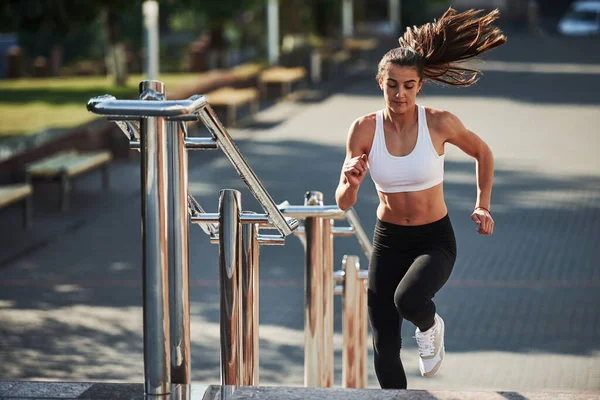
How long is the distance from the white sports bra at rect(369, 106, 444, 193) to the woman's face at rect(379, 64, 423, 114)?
0.28 feet

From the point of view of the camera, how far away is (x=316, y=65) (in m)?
30.6

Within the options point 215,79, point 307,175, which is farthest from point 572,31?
point 307,175

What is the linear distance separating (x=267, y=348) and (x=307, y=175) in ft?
26.2

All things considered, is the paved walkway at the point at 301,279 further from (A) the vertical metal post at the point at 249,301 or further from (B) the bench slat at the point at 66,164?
(A) the vertical metal post at the point at 249,301

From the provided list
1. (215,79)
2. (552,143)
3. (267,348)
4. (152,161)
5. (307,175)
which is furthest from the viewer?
(215,79)

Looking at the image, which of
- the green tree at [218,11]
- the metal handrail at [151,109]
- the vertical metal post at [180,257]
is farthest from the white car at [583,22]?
the metal handrail at [151,109]

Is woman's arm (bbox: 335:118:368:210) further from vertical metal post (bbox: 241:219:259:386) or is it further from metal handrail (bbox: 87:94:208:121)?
metal handrail (bbox: 87:94:208:121)

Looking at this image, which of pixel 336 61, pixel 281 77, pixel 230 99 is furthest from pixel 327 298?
pixel 336 61

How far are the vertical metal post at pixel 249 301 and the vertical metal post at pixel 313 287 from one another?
71 cm

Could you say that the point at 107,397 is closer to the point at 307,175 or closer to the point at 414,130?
the point at 414,130

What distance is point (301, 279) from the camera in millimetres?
10500

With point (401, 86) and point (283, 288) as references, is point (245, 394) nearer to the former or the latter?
point (401, 86)

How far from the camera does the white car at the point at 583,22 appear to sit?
171ft

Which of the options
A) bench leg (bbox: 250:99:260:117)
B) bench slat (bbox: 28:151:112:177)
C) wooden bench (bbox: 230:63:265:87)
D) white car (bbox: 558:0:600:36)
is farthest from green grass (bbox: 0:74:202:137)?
white car (bbox: 558:0:600:36)
